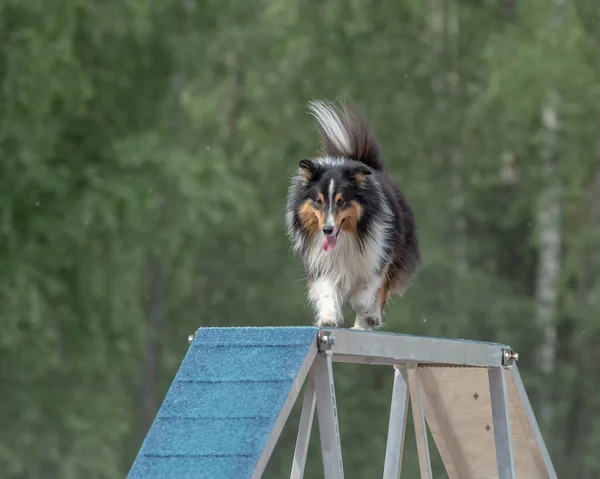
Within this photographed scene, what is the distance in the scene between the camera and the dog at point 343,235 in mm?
5344

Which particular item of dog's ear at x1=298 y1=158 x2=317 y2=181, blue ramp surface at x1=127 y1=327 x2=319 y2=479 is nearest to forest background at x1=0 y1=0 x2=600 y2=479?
dog's ear at x1=298 y1=158 x2=317 y2=181

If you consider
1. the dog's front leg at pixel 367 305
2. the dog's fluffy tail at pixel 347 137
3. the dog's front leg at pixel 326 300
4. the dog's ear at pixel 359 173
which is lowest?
the dog's front leg at pixel 326 300

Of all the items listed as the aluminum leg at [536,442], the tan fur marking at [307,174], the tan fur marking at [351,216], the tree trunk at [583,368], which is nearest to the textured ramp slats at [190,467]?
the tan fur marking at [351,216]

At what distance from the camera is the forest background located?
14.8m

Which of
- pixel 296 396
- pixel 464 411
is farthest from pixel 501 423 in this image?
pixel 296 396

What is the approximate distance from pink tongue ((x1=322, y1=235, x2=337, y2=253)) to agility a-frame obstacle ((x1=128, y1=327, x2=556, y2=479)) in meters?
0.51

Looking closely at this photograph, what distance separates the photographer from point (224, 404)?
4.38 m

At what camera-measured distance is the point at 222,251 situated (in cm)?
1720

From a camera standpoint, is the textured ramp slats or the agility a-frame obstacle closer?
the textured ramp slats

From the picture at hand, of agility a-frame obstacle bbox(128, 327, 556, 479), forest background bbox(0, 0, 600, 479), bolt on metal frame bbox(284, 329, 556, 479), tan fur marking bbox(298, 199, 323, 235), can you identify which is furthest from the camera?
forest background bbox(0, 0, 600, 479)

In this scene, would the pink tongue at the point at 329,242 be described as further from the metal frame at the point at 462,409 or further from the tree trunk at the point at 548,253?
the tree trunk at the point at 548,253

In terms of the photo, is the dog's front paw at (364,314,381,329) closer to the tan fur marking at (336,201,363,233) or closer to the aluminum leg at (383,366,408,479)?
the aluminum leg at (383,366,408,479)

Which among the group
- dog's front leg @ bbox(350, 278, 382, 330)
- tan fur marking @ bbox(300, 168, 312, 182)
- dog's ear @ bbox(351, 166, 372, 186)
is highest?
dog's ear @ bbox(351, 166, 372, 186)

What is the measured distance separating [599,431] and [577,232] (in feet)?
8.85
